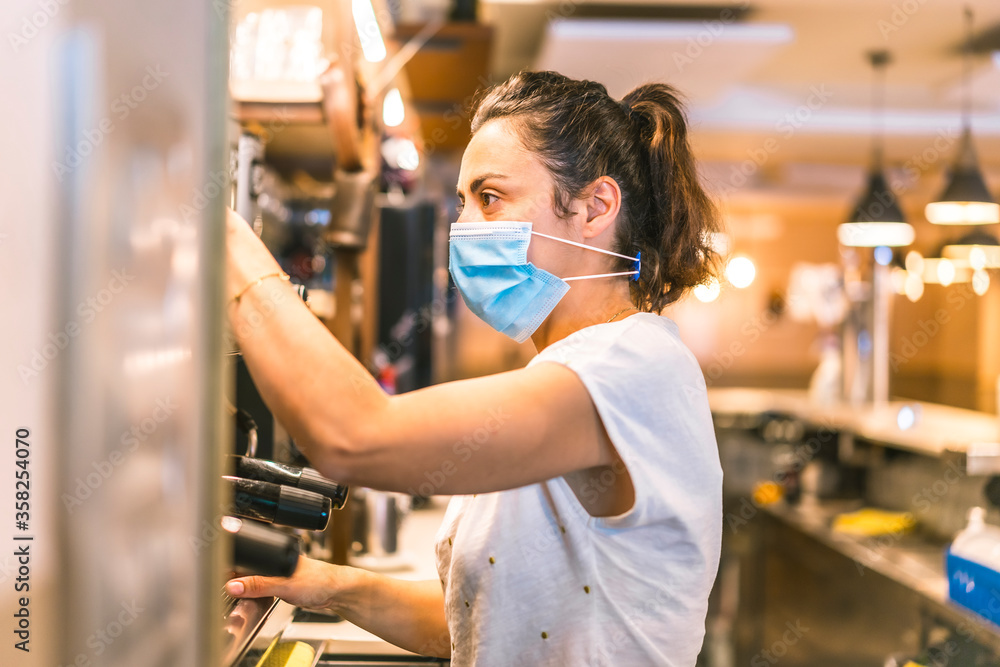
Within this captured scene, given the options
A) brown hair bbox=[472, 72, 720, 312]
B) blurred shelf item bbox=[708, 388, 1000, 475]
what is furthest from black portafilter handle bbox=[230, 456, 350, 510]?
blurred shelf item bbox=[708, 388, 1000, 475]

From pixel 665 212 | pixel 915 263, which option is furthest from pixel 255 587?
pixel 915 263

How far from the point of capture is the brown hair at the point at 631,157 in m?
1.09

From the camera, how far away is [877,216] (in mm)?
4570

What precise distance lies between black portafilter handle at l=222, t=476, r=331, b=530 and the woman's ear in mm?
520

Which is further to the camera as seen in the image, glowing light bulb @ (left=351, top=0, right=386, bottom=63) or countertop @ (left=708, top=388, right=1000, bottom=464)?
countertop @ (left=708, top=388, right=1000, bottom=464)

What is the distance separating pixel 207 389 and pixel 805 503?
170 inches

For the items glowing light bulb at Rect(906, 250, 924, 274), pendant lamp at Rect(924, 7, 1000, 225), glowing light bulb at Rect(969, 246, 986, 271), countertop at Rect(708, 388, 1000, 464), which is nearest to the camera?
countertop at Rect(708, 388, 1000, 464)

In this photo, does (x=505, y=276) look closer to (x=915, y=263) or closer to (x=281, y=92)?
(x=281, y=92)

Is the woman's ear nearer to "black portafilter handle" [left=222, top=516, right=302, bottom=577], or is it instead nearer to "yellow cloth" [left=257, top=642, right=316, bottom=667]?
"black portafilter handle" [left=222, top=516, right=302, bottom=577]

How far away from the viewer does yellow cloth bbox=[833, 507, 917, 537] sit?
3.54m

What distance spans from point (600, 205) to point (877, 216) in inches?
159

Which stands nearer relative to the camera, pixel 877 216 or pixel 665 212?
pixel 665 212

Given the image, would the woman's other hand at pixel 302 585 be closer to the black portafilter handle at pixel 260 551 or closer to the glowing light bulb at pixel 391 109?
the black portafilter handle at pixel 260 551

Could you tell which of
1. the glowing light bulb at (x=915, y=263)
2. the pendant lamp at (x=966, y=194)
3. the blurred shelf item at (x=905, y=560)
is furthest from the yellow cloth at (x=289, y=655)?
the glowing light bulb at (x=915, y=263)
